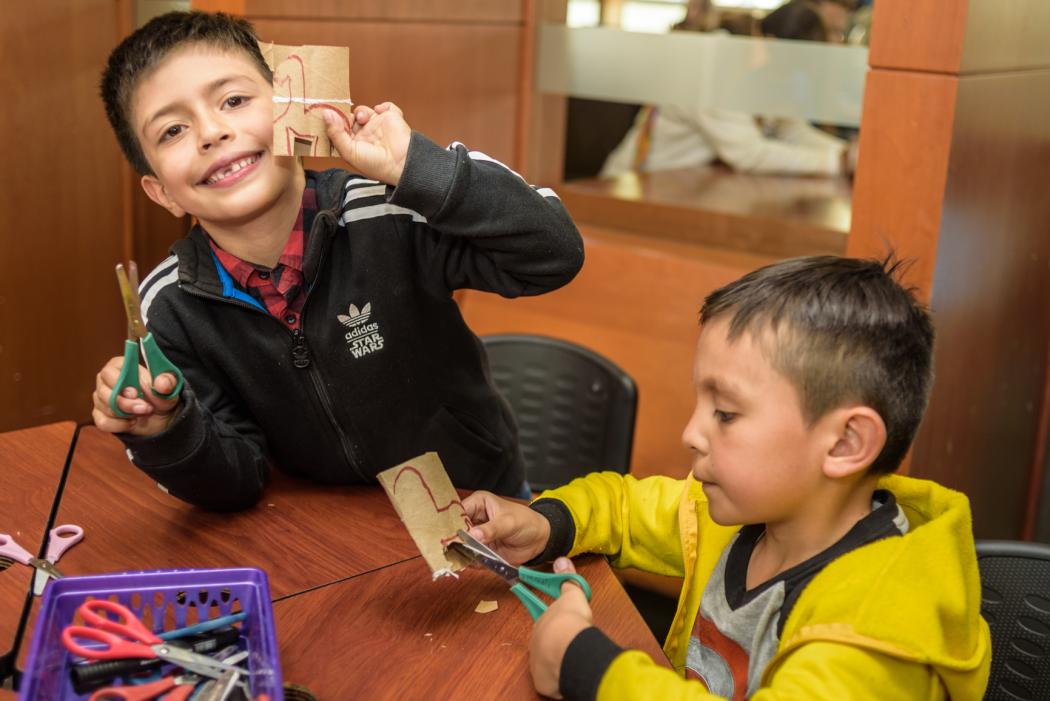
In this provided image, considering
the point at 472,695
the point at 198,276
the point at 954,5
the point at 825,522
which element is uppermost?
the point at 954,5

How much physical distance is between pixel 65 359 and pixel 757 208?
6.43 ft

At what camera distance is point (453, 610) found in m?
1.23

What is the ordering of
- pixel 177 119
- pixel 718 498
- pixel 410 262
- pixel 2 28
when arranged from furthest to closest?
pixel 2 28 → pixel 410 262 → pixel 177 119 → pixel 718 498

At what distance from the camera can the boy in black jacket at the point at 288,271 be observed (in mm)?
1395

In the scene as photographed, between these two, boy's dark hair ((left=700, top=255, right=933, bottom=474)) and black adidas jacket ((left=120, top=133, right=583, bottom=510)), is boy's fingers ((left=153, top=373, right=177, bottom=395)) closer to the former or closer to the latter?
black adidas jacket ((left=120, top=133, right=583, bottom=510))

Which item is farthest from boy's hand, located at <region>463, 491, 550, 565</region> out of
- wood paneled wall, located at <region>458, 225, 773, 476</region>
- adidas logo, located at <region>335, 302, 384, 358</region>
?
wood paneled wall, located at <region>458, 225, 773, 476</region>

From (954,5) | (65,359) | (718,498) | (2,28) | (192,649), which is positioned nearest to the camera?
(192,649)

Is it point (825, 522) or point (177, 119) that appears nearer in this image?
point (825, 522)

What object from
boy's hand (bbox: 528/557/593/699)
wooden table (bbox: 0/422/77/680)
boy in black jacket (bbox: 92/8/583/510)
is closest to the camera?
boy's hand (bbox: 528/557/593/699)

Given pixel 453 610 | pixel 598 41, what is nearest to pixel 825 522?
pixel 453 610

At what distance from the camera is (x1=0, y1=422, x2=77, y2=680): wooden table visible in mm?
1189

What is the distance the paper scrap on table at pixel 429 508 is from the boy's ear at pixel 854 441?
42 cm

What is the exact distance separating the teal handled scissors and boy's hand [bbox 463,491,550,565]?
79 mm

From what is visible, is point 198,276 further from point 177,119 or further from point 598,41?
point 598,41
